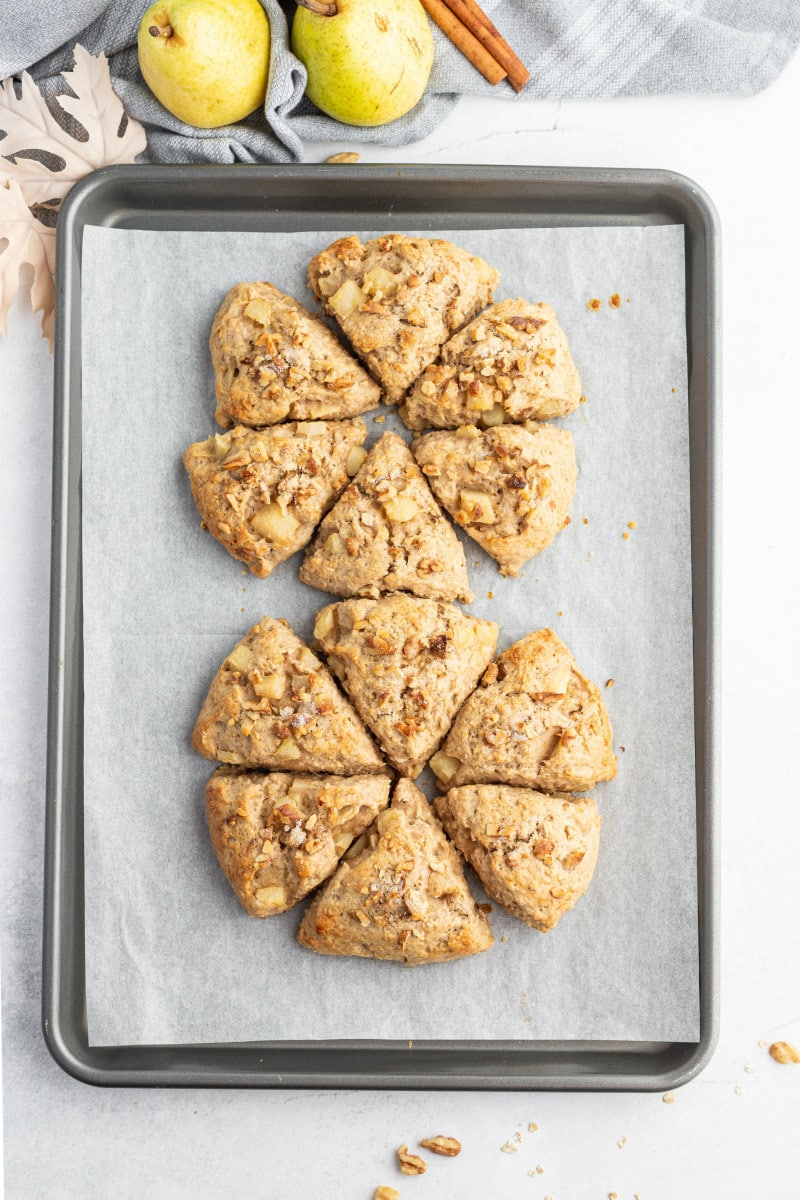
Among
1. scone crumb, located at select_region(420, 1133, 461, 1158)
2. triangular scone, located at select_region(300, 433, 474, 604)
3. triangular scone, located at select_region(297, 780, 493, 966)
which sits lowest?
scone crumb, located at select_region(420, 1133, 461, 1158)

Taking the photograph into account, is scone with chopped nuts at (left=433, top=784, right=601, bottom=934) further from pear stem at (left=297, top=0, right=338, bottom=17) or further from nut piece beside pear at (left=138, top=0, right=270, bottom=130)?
pear stem at (left=297, top=0, right=338, bottom=17)

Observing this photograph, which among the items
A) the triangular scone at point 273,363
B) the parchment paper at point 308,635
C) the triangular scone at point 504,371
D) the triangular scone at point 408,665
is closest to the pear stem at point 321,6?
the parchment paper at point 308,635

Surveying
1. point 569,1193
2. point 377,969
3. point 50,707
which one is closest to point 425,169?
point 50,707

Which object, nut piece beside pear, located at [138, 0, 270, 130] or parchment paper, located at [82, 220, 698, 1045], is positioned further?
parchment paper, located at [82, 220, 698, 1045]

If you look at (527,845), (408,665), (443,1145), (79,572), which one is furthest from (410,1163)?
(79,572)

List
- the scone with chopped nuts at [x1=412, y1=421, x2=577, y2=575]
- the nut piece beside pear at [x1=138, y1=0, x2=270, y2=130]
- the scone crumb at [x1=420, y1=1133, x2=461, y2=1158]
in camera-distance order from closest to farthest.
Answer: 1. the nut piece beside pear at [x1=138, y1=0, x2=270, y2=130]
2. the scone with chopped nuts at [x1=412, y1=421, x2=577, y2=575]
3. the scone crumb at [x1=420, y1=1133, x2=461, y2=1158]

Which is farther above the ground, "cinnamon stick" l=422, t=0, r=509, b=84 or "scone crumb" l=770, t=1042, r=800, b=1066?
"cinnamon stick" l=422, t=0, r=509, b=84

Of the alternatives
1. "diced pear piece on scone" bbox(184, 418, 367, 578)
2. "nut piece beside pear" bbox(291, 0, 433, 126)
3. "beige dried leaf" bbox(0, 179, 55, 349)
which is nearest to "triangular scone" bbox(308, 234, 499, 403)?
"diced pear piece on scone" bbox(184, 418, 367, 578)
